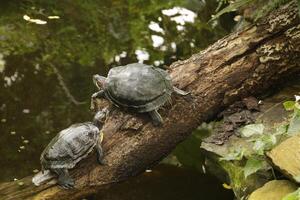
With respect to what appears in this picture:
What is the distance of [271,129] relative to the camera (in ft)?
12.6

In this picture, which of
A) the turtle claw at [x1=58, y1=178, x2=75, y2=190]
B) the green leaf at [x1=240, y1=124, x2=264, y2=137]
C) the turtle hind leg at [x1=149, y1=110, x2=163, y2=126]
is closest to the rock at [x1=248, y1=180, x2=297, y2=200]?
the green leaf at [x1=240, y1=124, x2=264, y2=137]

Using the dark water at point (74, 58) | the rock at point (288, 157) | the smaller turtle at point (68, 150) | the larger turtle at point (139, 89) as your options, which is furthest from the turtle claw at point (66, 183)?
the rock at point (288, 157)

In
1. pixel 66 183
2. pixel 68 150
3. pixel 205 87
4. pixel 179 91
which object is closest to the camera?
pixel 68 150

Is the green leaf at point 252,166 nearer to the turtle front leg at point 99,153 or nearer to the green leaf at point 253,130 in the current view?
the green leaf at point 253,130

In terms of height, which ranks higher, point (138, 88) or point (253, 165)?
point (138, 88)

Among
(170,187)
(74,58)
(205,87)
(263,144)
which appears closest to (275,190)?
(263,144)

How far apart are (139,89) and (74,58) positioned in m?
2.78

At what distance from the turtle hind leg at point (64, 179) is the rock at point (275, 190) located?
1.44 meters

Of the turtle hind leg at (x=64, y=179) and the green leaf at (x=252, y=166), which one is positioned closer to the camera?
the green leaf at (x=252, y=166)

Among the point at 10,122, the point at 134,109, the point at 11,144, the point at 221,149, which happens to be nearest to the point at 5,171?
the point at 11,144

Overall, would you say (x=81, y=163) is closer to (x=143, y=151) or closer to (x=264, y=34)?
(x=143, y=151)

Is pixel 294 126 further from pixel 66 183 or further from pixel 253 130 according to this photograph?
pixel 66 183

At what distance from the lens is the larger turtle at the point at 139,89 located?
12.5ft

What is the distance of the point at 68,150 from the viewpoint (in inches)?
142
